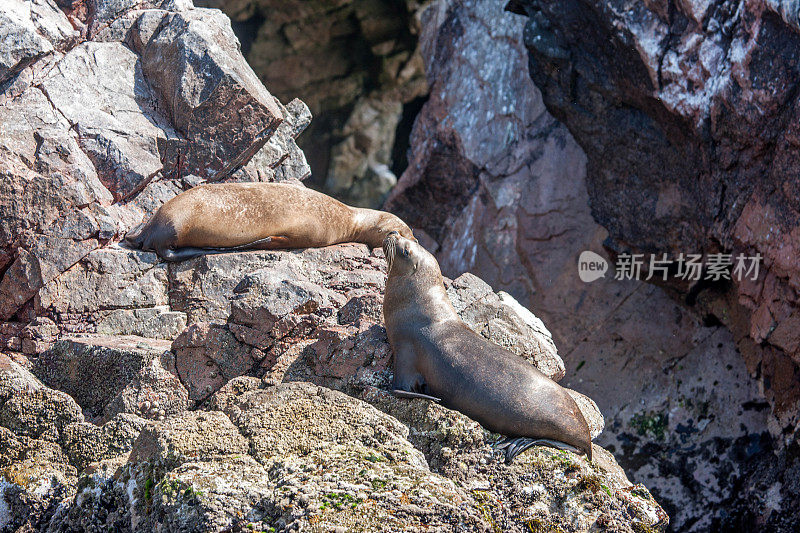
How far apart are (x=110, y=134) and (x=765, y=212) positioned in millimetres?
5559

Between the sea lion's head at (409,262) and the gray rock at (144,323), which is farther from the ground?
the sea lion's head at (409,262)

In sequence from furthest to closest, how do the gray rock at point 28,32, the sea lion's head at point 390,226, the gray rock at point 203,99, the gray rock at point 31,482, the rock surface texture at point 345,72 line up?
the rock surface texture at point 345,72, the sea lion's head at point 390,226, the gray rock at point 203,99, the gray rock at point 28,32, the gray rock at point 31,482

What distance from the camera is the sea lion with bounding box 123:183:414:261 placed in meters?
6.14

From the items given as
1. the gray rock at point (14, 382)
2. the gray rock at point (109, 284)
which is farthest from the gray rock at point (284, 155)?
the gray rock at point (14, 382)

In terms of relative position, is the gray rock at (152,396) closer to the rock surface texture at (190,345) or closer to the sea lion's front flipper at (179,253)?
the rock surface texture at (190,345)

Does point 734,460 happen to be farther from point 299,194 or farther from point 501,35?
point 501,35

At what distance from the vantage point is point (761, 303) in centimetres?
721

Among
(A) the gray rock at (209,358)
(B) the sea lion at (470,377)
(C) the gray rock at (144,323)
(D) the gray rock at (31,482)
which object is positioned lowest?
(D) the gray rock at (31,482)

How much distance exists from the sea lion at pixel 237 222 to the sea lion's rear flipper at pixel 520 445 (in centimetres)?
296

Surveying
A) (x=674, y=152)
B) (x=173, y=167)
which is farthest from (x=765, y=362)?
(x=173, y=167)

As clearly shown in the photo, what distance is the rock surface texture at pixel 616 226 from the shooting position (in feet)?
24.1

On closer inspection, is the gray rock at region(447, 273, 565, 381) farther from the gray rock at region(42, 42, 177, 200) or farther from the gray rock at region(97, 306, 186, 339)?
the gray rock at region(42, 42, 177, 200)

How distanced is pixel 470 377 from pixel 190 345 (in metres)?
1.79

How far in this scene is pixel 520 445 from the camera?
4.19 meters
